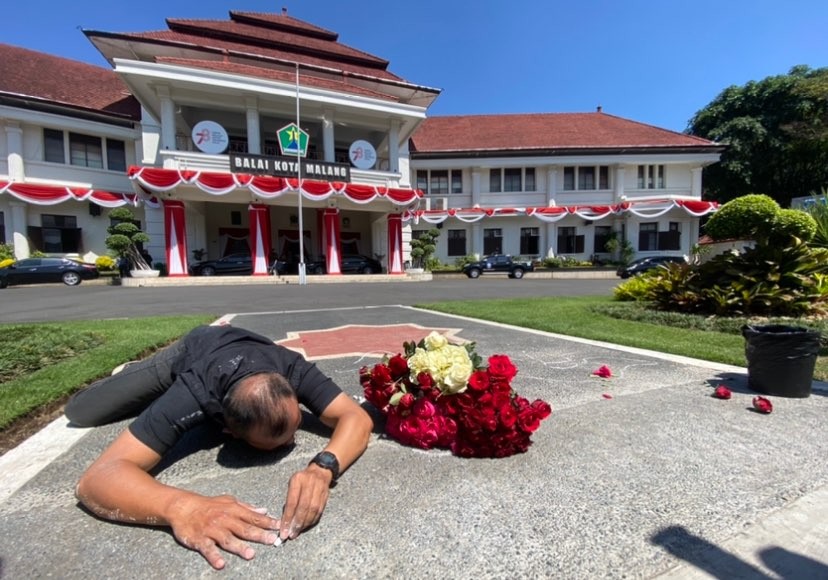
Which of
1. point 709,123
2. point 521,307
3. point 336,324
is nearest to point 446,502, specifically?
point 336,324

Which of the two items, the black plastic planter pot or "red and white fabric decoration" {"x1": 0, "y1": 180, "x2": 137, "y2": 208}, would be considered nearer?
the black plastic planter pot

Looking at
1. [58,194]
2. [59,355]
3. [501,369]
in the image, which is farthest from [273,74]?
[501,369]

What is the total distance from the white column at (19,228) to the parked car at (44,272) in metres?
2.68

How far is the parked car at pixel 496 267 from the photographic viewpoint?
82.6 feet

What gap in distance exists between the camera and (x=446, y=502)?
6.09 feet

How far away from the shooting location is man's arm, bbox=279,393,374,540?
1.64 meters

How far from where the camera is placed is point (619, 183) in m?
29.0

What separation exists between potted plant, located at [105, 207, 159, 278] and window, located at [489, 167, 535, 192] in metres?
21.6

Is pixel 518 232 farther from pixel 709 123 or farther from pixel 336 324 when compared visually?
pixel 336 324

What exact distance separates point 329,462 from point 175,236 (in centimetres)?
1993

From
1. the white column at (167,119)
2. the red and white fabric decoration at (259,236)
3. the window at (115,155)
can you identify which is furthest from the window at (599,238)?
the window at (115,155)

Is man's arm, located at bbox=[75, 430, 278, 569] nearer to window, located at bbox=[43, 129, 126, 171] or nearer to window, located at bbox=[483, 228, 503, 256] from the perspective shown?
window, located at bbox=[43, 129, 126, 171]

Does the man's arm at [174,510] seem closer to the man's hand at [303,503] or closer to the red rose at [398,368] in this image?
the man's hand at [303,503]

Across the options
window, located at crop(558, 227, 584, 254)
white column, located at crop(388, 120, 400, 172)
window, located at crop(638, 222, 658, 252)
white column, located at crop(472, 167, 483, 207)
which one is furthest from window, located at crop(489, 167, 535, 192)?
white column, located at crop(388, 120, 400, 172)
